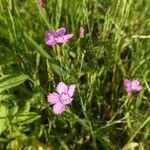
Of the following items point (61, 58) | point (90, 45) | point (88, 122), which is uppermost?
point (90, 45)

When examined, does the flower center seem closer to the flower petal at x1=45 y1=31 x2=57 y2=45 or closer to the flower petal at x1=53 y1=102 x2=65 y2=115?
the flower petal at x1=53 y1=102 x2=65 y2=115

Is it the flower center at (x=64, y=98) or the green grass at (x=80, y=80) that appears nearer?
the flower center at (x=64, y=98)

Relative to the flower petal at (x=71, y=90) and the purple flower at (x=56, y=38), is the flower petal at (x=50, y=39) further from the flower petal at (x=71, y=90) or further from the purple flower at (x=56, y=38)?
the flower petal at (x=71, y=90)

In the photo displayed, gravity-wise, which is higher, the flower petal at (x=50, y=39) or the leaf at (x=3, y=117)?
the flower petal at (x=50, y=39)

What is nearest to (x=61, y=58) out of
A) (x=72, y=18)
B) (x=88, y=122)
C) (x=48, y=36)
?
(x=48, y=36)

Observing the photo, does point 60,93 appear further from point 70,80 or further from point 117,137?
point 117,137

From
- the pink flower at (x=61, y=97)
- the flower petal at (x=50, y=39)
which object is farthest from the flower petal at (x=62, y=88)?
the flower petal at (x=50, y=39)
